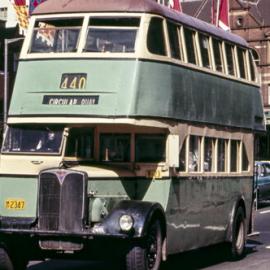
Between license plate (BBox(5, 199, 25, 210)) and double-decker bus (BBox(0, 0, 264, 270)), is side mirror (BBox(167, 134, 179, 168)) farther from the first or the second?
license plate (BBox(5, 199, 25, 210))

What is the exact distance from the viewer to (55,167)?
40.9 ft

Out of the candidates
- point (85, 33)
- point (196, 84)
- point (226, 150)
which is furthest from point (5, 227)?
point (226, 150)

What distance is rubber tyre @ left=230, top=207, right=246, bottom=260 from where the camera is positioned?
54.1ft

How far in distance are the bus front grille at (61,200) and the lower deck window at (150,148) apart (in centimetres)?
142

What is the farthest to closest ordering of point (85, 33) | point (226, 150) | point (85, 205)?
point (226, 150) → point (85, 33) → point (85, 205)

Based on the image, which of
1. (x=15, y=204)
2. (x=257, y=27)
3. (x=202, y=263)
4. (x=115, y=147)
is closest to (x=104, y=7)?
(x=115, y=147)

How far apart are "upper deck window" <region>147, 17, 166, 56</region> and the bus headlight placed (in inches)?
97.5

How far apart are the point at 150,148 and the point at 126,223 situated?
1695mm

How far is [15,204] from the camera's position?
1253 cm

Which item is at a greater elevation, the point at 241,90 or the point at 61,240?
the point at 241,90

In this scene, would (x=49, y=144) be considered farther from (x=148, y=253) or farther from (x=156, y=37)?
(x=156, y=37)

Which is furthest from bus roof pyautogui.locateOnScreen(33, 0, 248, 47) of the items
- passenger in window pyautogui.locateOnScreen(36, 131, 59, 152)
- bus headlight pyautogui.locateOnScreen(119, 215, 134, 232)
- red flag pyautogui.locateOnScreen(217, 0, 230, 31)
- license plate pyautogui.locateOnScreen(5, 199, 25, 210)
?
red flag pyautogui.locateOnScreen(217, 0, 230, 31)

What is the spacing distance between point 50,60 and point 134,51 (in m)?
1.20

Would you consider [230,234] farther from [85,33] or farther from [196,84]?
[85,33]
